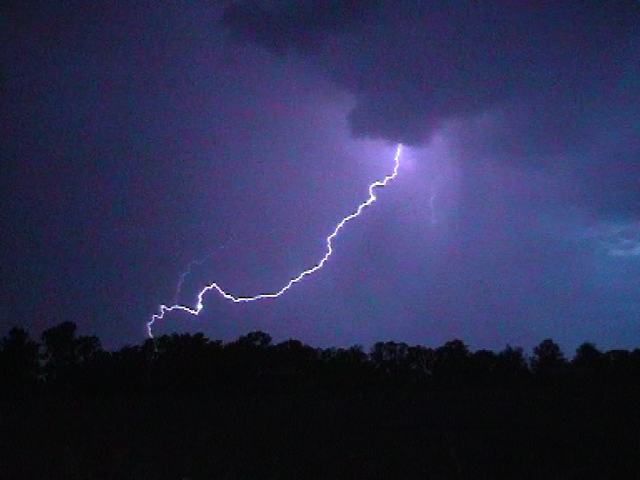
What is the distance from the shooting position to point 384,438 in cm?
1398

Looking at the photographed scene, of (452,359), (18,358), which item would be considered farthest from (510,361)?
(18,358)

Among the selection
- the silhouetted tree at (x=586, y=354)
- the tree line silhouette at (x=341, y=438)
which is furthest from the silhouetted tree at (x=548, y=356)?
the tree line silhouette at (x=341, y=438)

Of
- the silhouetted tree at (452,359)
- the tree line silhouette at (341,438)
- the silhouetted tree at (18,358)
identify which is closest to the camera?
the tree line silhouette at (341,438)

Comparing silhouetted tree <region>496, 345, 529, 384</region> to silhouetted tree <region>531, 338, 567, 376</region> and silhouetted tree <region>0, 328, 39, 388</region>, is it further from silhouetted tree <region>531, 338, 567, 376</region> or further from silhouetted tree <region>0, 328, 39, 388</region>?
silhouetted tree <region>0, 328, 39, 388</region>

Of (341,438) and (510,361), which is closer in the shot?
(341,438)

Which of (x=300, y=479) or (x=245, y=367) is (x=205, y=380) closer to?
(x=245, y=367)

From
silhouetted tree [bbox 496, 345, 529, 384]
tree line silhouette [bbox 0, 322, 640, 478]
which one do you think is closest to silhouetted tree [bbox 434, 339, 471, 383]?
silhouetted tree [bbox 496, 345, 529, 384]

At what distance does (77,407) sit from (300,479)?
16.9 m

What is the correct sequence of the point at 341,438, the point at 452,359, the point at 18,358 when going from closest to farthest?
the point at 341,438 → the point at 18,358 → the point at 452,359

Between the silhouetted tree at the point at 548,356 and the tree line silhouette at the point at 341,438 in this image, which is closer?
the tree line silhouette at the point at 341,438

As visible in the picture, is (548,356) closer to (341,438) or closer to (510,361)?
(510,361)

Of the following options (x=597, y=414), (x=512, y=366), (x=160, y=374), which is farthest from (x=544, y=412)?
(x=512, y=366)

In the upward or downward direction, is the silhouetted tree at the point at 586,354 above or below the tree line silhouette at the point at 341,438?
above

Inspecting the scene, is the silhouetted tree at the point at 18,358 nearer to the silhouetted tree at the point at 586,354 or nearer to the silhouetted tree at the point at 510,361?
the silhouetted tree at the point at 510,361
